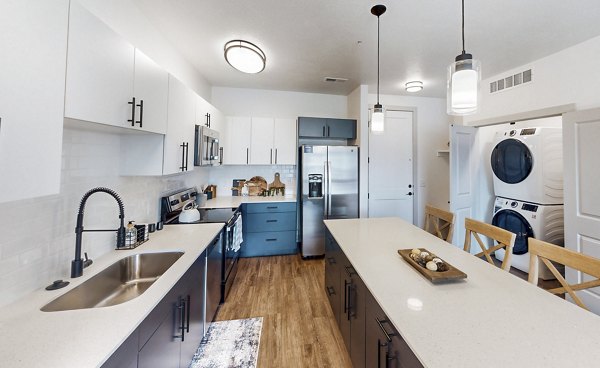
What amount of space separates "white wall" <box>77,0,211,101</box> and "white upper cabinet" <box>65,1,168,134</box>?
1.34ft

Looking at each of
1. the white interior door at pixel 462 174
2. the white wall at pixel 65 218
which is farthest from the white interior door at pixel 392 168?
the white wall at pixel 65 218

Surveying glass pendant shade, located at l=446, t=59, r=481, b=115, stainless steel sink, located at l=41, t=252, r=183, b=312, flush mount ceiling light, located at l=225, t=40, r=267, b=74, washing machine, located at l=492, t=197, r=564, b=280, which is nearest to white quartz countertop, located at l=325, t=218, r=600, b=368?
glass pendant shade, located at l=446, t=59, r=481, b=115

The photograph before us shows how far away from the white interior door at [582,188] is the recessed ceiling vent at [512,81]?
792 millimetres

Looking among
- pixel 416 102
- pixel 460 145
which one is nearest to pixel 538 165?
pixel 460 145

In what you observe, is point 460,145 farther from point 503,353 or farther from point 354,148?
point 503,353

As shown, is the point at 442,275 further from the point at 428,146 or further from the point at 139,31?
the point at 428,146

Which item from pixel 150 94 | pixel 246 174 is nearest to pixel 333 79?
pixel 246 174

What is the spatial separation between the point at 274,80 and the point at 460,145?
2.95m

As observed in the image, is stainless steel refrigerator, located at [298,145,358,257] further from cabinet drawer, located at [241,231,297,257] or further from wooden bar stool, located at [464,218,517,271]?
wooden bar stool, located at [464,218,517,271]

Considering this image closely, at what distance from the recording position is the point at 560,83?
2.40m

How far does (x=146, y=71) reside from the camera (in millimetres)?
1446

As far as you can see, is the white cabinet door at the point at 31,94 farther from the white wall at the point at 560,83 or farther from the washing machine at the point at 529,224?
the washing machine at the point at 529,224

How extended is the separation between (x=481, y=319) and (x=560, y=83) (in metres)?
3.13

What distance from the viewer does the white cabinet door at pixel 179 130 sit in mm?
1772
